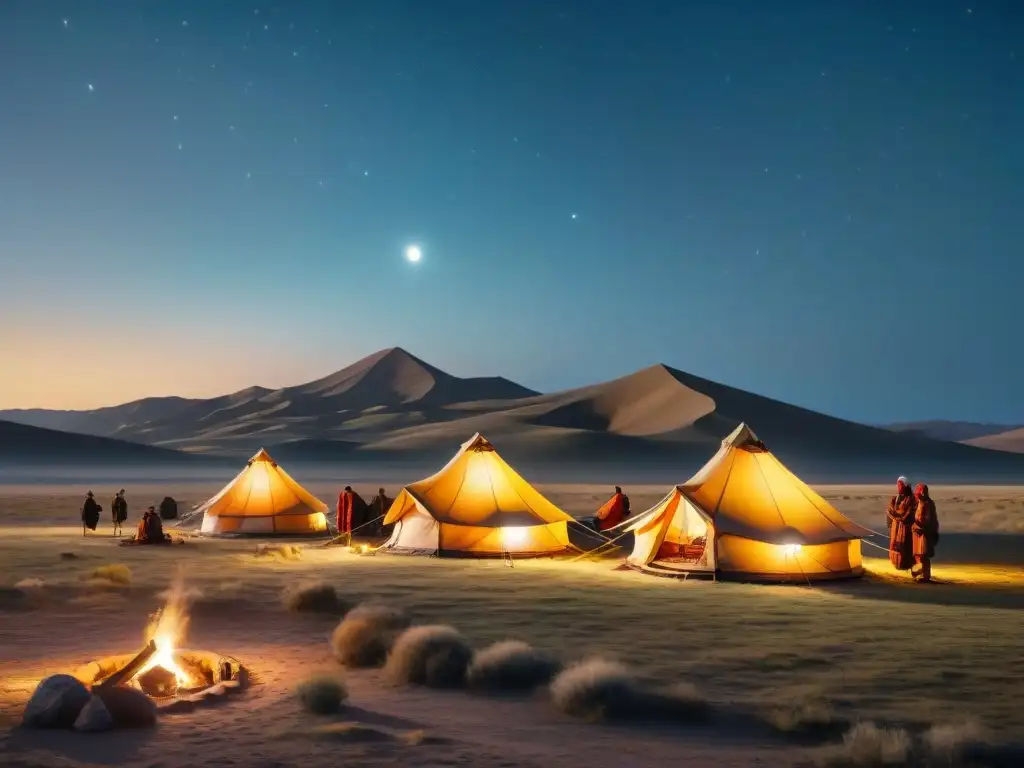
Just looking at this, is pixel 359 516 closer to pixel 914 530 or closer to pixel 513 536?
pixel 513 536

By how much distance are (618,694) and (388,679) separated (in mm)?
2544

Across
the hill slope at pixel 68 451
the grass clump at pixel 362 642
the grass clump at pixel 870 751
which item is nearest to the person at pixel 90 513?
the grass clump at pixel 362 642

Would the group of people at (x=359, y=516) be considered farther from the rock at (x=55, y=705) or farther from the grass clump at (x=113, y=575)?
the rock at (x=55, y=705)

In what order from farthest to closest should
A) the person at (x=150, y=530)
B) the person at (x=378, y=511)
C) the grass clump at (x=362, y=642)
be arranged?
1. the person at (x=378, y=511)
2. the person at (x=150, y=530)
3. the grass clump at (x=362, y=642)

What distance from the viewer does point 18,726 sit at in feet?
28.5

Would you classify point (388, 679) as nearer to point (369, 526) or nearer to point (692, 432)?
point (369, 526)

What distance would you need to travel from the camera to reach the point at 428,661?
34.4 ft

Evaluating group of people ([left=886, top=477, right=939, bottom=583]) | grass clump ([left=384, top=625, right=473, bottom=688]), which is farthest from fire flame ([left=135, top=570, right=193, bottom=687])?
group of people ([left=886, top=477, right=939, bottom=583])

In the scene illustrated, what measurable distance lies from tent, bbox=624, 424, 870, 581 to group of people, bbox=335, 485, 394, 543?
864 cm

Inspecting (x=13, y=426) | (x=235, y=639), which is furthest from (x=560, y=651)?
(x=13, y=426)

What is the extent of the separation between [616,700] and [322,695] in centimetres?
249

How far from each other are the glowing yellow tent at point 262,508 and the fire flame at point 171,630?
28.3 ft

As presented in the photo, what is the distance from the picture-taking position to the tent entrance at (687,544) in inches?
747

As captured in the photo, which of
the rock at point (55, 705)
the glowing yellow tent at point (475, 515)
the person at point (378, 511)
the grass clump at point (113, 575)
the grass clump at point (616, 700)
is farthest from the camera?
the person at point (378, 511)
